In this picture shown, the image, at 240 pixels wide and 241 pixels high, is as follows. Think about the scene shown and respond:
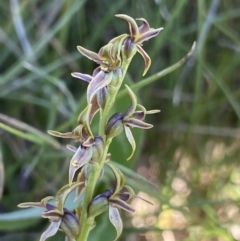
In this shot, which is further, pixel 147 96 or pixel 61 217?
pixel 147 96

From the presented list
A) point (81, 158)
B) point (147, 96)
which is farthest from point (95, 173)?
point (147, 96)

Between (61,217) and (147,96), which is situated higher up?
(61,217)

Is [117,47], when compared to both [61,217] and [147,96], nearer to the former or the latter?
[61,217]

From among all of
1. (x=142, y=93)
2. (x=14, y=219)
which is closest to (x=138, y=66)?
(x=142, y=93)

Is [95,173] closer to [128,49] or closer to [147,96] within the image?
[128,49]

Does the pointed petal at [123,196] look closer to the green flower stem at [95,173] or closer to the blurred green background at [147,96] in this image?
the green flower stem at [95,173]

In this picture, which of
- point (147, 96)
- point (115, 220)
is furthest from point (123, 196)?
point (147, 96)

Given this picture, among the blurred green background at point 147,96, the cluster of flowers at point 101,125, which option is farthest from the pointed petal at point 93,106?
the blurred green background at point 147,96
